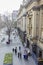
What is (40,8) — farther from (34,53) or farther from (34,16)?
(34,53)

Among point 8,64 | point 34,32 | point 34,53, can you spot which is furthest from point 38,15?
point 8,64

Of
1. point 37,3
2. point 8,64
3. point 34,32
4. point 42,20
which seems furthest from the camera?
point 34,32

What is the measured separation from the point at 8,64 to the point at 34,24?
10105 mm

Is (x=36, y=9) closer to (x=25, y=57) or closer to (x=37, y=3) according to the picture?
(x=37, y=3)

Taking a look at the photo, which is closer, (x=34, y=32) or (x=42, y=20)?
(x=42, y=20)

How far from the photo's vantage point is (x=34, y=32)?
31.4 m

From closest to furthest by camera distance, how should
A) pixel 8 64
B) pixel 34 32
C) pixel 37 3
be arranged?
pixel 8 64
pixel 37 3
pixel 34 32

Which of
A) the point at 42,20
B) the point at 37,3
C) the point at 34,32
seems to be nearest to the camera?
the point at 42,20

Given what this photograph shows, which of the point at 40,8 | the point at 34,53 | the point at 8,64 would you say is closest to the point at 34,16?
the point at 40,8

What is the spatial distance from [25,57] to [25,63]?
3123 mm

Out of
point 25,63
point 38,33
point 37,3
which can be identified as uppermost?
point 37,3

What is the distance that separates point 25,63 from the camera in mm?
28266

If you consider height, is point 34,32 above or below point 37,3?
below

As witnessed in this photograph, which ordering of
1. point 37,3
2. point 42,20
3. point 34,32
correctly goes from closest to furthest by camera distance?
point 42,20 < point 37,3 < point 34,32
